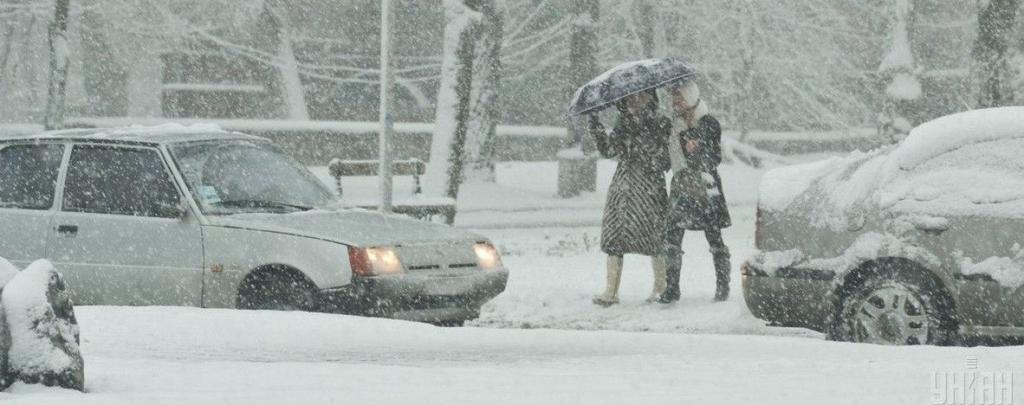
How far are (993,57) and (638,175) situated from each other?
9366 millimetres

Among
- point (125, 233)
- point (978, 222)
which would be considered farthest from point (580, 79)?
point (978, 222)

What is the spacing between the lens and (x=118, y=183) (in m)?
9.95

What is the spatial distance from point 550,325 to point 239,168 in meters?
2.82

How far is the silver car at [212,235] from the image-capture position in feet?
Answer: 30.4

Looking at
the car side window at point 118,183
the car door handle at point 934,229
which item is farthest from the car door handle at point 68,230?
the car door handle at point 934,229

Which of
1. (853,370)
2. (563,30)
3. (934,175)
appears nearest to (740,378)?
(853,370)

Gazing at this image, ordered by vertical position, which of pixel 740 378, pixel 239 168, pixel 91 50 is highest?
pixel 91 50

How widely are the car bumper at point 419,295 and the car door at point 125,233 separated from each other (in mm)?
987

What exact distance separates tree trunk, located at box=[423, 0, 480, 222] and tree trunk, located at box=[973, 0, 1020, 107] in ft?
20.9

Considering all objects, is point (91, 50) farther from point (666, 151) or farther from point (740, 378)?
point (740, 378)

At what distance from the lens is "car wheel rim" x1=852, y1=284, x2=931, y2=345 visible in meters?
9.13

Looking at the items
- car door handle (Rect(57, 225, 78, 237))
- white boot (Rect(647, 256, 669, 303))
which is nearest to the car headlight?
car door handle (Rect(57, 225, 78, 237))

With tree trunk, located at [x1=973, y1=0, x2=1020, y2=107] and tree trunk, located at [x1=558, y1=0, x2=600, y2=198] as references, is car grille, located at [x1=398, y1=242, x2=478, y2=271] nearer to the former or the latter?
tree trunk, located at [x1=973, y1=0, x2=1020, y2=107]

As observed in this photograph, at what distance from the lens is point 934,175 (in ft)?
30.1
